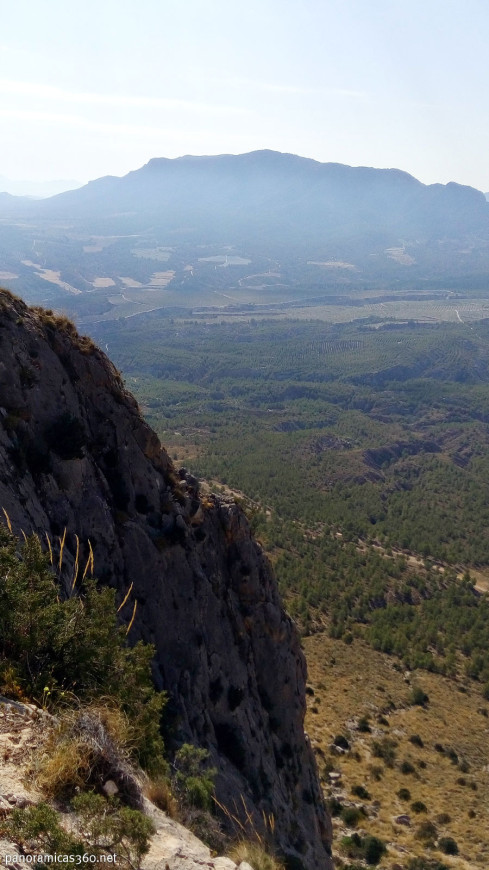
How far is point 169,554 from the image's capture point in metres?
14.0

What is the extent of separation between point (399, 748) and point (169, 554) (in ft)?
67.9

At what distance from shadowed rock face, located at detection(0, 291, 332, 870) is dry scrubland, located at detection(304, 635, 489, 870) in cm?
718

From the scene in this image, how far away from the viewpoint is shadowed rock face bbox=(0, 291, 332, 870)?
1187 cm

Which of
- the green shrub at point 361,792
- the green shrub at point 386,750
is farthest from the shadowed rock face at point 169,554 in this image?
the green shrub at point 386,750

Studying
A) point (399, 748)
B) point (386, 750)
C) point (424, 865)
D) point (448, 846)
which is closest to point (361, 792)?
point (448, 846)

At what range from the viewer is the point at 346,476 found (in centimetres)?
9069

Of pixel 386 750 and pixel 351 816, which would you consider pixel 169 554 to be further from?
pixel 386 750

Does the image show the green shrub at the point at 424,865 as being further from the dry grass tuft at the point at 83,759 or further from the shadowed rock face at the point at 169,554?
the dry grass tuft at the point at 83,759

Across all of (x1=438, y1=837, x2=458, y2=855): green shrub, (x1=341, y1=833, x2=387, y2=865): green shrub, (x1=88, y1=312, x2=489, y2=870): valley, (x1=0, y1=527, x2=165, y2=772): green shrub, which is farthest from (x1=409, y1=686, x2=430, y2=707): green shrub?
(x1=0, y1=527, x2=165, y2=772): green shrub

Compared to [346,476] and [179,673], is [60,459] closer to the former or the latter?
[179,673]

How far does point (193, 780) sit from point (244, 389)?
14434 centimetres

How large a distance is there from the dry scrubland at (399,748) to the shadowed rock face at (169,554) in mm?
7179

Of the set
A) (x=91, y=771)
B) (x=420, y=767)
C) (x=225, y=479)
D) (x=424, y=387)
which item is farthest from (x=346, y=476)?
(x=91, y=771)

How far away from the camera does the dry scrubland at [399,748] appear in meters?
21.6
